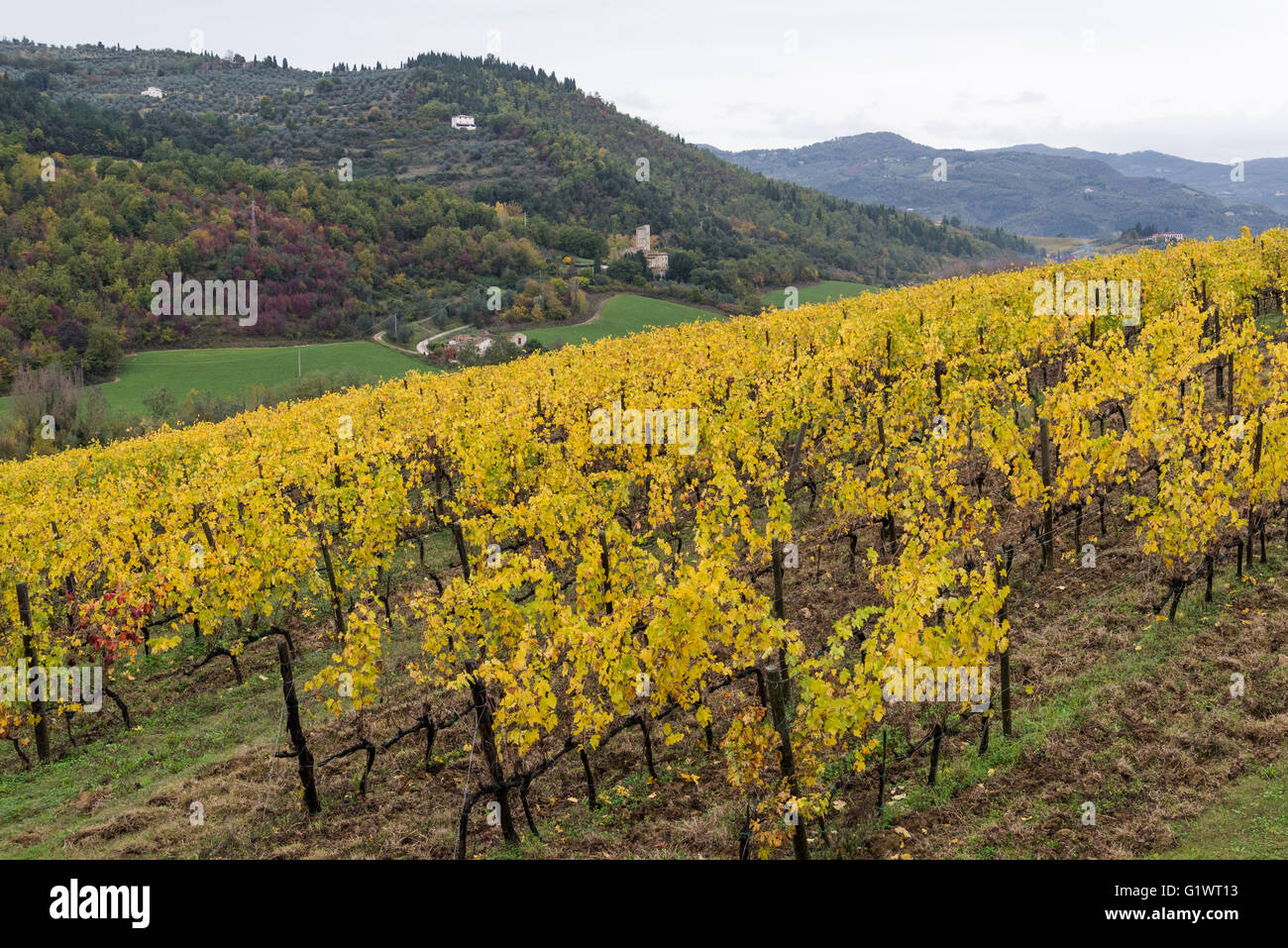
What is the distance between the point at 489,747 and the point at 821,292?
308ft

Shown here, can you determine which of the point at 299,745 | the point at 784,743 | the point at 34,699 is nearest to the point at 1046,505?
the point at 784,743

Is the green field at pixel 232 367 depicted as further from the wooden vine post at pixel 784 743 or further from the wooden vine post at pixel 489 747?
the wooden vine post at pixel 784 743

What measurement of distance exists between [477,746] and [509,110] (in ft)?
514

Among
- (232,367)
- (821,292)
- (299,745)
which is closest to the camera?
(299,745)

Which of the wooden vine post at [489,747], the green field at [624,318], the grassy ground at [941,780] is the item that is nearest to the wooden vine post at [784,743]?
the grassy ground at [941,780]

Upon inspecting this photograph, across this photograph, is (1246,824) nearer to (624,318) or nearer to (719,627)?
(719,627)

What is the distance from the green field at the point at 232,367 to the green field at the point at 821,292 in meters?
43.0

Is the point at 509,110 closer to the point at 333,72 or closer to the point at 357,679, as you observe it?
the point at 333,72

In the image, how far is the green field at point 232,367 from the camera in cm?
5747

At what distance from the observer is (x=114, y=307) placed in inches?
2665

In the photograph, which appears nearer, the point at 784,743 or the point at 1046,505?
the point at 784,743

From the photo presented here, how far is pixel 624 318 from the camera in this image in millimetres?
78812

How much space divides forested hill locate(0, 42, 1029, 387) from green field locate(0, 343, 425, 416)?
344 centimetres

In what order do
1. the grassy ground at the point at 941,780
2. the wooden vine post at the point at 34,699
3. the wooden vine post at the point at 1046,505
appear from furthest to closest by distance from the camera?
the wooden vine post at the point at 1046,505 < the wooden vine post at the point at 34,699 < the grassy ground at the point at 941,780
